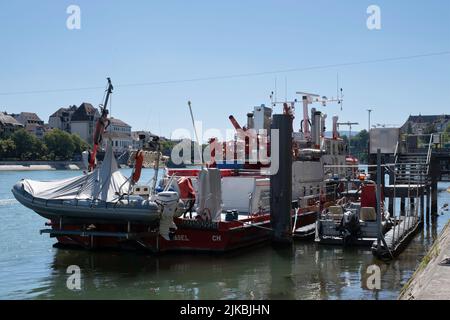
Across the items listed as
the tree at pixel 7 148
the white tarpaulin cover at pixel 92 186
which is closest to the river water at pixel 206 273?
the white tarpaulin cover at pixel 92 186

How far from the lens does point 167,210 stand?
20219 mm

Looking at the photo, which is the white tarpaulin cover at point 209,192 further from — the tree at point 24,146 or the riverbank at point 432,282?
the tree at point 24,146

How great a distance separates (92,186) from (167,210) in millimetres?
3242

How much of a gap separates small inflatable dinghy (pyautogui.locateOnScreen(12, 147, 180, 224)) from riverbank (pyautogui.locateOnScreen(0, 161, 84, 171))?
10606 cm

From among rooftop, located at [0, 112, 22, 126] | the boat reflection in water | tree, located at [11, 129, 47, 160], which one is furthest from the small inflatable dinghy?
rooftop, located at [0, 112, 22, 126]

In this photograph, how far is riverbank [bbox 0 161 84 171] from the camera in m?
124

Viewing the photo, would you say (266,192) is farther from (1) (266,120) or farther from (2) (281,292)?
(2) (281,292)

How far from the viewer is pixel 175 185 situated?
73.4 ft

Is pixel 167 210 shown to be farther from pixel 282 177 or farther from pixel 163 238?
pixel 282 177

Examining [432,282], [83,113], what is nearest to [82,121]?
[83,113]

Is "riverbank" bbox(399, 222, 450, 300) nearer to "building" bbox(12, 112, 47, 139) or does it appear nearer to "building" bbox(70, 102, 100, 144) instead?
"building" bbox(12, 112, 47, 139)

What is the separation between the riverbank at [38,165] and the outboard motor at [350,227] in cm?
10900
